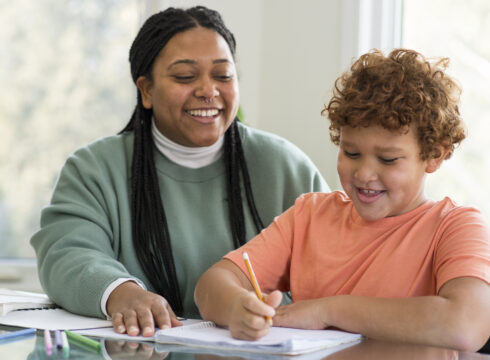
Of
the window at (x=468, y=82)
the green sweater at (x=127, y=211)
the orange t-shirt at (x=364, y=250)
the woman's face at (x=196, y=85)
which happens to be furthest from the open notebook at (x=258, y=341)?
the window at (x=468, y=82)

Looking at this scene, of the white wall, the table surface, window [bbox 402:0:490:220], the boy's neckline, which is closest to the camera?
the table surface

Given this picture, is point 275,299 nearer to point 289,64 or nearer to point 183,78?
point 183,78

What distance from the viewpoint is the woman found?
1606mm

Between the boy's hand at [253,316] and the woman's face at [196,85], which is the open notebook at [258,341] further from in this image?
the woman's face at [196,85]

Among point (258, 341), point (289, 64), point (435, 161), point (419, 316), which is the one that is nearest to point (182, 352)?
point (258, 341)

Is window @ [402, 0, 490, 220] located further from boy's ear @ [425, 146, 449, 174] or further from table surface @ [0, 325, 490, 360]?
table surface @ [0, 325, 490, 360]

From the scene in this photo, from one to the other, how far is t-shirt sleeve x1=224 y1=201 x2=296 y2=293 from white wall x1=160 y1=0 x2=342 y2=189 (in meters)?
1.08

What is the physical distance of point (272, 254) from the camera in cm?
134

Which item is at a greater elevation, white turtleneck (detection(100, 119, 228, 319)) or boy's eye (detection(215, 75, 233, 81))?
boy's eye (detection(215, 75, 233, 81))

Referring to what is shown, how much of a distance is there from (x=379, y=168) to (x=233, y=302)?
1.06 ft

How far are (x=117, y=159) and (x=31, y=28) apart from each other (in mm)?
1220

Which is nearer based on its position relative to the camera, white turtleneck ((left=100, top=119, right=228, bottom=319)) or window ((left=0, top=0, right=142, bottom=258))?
white turtleneck ((left=100, top=119, right=228, bottom=319))

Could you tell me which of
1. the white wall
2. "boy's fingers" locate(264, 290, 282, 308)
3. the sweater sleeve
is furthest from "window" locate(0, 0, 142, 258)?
"boy's fingers" locate(264, 290, 282, 308)

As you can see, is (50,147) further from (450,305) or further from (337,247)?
(450,305)
